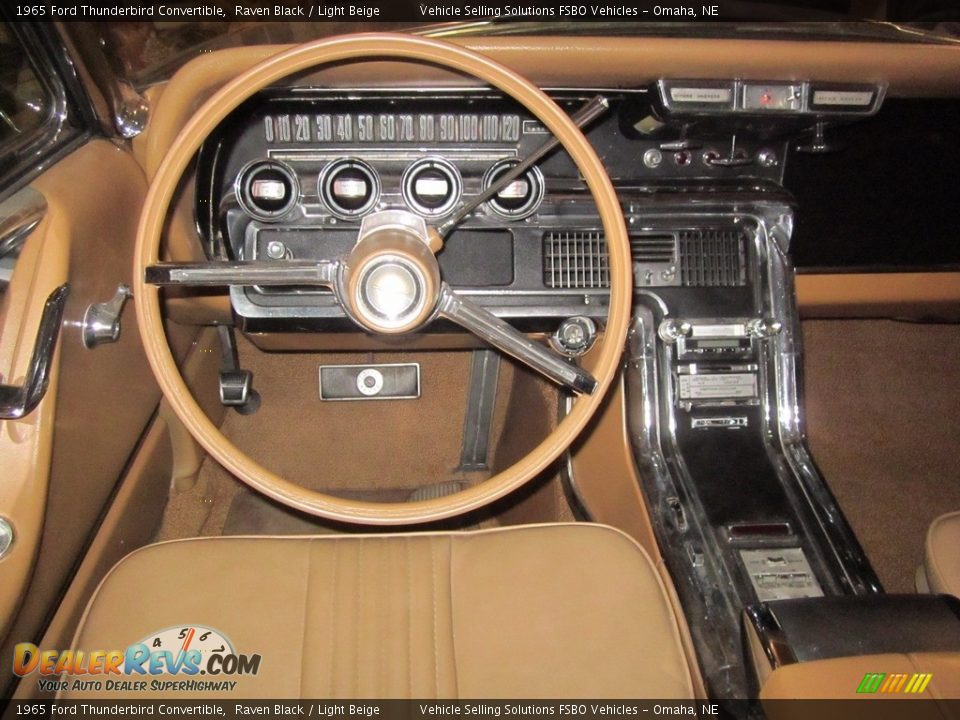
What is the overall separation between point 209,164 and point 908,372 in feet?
6.76

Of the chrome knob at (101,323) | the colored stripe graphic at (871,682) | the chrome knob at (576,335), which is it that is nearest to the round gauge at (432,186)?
the chrome knob at (576,335)

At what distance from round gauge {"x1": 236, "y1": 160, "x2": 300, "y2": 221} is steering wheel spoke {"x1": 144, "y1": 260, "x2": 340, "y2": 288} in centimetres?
37

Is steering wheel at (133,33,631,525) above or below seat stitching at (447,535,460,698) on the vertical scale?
above

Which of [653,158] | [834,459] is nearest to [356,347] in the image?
[653,158]

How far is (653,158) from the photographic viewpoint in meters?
1.27

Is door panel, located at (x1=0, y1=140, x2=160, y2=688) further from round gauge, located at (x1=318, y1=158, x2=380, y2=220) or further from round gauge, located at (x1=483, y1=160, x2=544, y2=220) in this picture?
round gauge, located at (x1=483, y1=160, x2=544, y2=220)

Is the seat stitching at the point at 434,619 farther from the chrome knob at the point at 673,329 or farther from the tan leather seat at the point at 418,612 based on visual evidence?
the chrome knob at the point at 673,329

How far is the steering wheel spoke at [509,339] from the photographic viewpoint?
0.85m

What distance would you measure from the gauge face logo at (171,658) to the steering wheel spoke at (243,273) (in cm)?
50

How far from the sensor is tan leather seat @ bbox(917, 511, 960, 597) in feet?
3.60

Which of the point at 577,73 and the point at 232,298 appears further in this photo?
the point at 232,298

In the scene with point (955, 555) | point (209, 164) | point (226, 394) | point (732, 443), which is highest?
point (209, 164)

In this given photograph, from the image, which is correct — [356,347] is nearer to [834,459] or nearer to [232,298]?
[232,298]

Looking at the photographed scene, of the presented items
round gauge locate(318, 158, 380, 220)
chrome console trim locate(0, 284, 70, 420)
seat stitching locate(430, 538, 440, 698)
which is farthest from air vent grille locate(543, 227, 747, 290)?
chrome console trim locate(0, 284, 70, 420)
